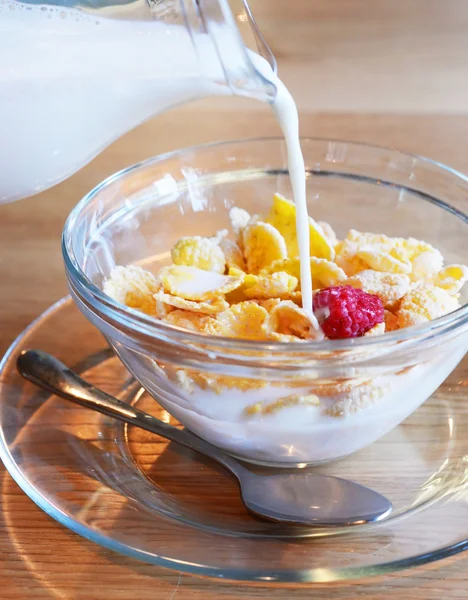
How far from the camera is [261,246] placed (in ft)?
2.43

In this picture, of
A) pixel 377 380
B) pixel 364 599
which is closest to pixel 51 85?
pixel 377 380

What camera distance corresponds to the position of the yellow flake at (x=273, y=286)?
65 centimetres

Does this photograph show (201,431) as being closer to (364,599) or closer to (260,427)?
(260,427)

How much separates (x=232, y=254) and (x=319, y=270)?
0.36 feet

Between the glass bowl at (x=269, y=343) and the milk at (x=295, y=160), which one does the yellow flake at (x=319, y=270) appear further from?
the glass bowl at (x=269, y=343)

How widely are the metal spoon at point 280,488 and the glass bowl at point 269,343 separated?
0.06 feet

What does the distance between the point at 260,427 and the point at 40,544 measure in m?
0.19

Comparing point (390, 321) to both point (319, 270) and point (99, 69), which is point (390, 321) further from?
point (99, 69)

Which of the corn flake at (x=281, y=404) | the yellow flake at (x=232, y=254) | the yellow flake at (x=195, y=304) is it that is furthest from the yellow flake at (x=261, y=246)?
the corn flake at (x=281, y=404)

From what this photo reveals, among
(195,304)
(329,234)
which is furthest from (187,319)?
(329,234)

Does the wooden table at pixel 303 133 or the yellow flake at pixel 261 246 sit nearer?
the wooden table at pixel 303 133

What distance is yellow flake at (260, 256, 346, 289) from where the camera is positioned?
27.0 inches

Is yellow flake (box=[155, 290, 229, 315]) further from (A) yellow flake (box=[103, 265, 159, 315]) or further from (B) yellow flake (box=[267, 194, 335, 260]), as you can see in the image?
(B) yellow flake (box=[267, 194, 335, 260])

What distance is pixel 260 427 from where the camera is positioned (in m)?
0.56
